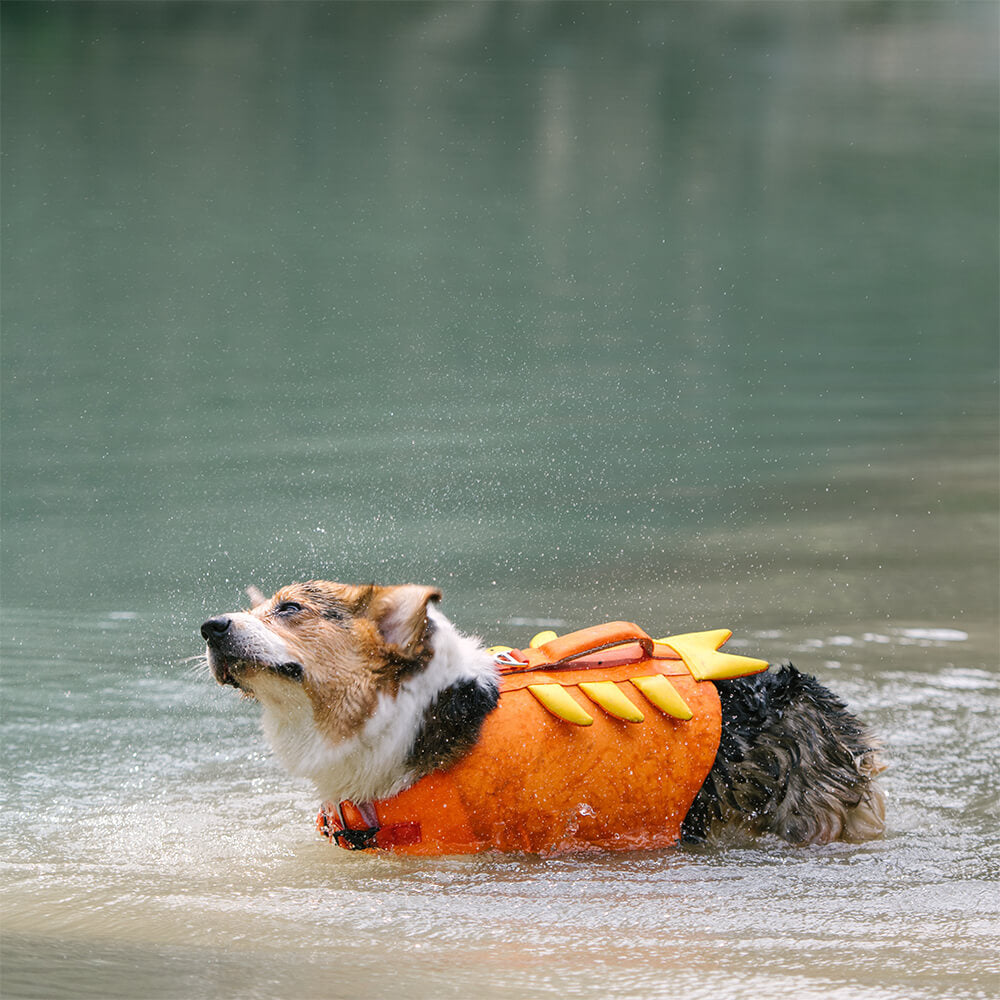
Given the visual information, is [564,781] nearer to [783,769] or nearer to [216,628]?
[783,769]

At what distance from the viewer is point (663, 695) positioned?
475 centimetres

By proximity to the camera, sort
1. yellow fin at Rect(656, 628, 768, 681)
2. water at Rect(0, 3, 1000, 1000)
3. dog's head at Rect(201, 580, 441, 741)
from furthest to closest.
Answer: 1. yellow fin at Rect(656, 628, 768, 681)
2. dog's head at Rect(201, 580, 441, 741)
3. water at Rect(0, 3, 1000, 1000)

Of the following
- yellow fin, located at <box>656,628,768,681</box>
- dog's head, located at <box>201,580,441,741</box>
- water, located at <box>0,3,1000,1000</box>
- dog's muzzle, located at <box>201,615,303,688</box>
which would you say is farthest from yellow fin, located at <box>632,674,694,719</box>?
dog's muzzle, located at <box>201,615,303,688</box>

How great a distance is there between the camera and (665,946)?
13.7ft

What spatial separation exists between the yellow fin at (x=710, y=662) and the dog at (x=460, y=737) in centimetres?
4

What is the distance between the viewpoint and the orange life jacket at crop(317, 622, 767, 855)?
4.69 metres

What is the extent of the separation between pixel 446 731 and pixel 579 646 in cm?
59

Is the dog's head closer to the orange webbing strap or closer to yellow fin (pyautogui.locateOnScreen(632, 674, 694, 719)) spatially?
the orange webbing strap

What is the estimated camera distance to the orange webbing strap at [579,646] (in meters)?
4.95

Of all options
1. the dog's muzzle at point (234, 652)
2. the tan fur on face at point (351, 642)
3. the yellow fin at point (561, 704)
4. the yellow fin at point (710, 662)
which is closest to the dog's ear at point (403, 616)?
the tan fur on face at point (351, 642)

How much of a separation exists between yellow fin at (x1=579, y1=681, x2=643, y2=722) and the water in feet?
1.62

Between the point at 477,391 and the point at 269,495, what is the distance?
2502 millimetres

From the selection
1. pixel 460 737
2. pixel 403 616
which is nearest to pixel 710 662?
pixel 460 737

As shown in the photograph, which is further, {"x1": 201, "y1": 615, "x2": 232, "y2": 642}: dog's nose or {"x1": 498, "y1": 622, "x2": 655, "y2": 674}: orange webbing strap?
{"x1": 498, "y1": 622, "x2": 655, "y2": 674}: orange webbing strap
